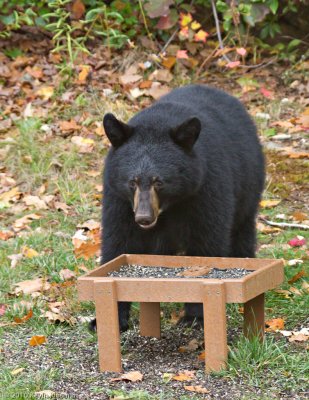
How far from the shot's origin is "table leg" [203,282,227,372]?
4.17m

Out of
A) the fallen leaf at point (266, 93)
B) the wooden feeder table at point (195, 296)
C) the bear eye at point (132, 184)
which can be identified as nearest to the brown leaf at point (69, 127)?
the fallen leaf at point (266, 93)

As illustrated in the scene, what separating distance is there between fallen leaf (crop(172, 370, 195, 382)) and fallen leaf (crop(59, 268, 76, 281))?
1.87 meters

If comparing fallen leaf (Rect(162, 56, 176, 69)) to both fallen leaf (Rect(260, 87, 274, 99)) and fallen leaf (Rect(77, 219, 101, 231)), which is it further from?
fallen leaf (Rect(77, 219, 101, 231))

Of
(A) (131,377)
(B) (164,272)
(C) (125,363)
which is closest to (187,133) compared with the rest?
(B) (164,272)

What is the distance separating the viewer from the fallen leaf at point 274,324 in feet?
16.1

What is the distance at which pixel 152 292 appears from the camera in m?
4.26

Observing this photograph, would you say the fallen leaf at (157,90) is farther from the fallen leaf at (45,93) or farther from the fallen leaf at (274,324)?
the fallen leaf at (274,324)

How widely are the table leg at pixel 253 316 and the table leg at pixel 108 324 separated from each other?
2.44 feet

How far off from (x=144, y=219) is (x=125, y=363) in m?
0.77

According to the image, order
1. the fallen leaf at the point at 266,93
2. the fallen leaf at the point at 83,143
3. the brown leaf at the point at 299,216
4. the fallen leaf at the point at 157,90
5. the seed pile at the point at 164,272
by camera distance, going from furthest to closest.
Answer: the fallen leaf at the point at 266,93, the fallen leaf at the point at 157,90, the fallen leaf at the point at 83,143, the brown leaf at the point at 299,216, the seed pile at the point at 164,272

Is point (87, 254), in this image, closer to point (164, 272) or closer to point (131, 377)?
point (164, 272)

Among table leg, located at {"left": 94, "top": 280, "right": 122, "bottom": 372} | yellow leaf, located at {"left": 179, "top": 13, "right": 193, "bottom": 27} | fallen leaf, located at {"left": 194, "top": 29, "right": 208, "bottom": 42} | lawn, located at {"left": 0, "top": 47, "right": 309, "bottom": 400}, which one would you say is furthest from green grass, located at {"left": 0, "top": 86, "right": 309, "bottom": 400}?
yellow leaf, located at {"left": 179, "top": 13, "right": 193, "bottom": 27}

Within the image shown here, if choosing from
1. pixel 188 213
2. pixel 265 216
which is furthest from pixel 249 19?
pixel 188 213

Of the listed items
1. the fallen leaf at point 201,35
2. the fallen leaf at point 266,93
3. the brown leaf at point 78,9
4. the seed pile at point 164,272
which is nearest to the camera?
the seed pile at point 164,272
